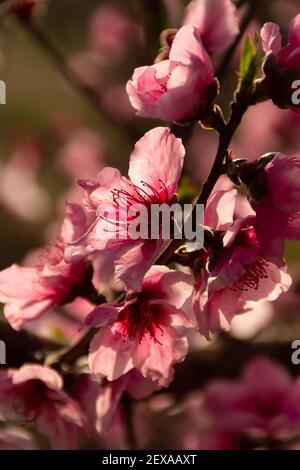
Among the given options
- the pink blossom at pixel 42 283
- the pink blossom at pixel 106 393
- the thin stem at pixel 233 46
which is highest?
the thin stem at pixel 233 46

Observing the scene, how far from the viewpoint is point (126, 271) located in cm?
106

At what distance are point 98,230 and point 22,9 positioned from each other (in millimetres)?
916

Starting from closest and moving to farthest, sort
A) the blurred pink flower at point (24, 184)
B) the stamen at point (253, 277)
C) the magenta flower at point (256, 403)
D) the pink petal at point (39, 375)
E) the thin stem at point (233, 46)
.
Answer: the stamen at point (253, 277)
the pink petal at point (39, 375)
the thin stem at point (233, 46)
the magenta flower at point (256, 403)
the blurred pink flower at point (24, 184)

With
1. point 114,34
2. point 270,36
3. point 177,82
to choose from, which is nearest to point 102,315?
point 177,82

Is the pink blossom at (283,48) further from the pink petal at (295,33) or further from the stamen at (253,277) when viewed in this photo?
the stamen at (253,277)

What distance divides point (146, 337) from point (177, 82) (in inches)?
15.0

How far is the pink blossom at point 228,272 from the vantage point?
41.7 inches

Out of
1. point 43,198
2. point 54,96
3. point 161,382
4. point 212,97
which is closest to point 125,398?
point 161,382

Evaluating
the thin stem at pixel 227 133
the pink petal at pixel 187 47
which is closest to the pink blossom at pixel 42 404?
the thin stem at pixel 227 133

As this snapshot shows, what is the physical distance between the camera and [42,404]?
1362mm

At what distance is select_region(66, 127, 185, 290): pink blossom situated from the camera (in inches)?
41.8

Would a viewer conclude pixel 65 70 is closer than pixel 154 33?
No

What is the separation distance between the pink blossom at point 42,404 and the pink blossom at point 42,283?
0.26ft
